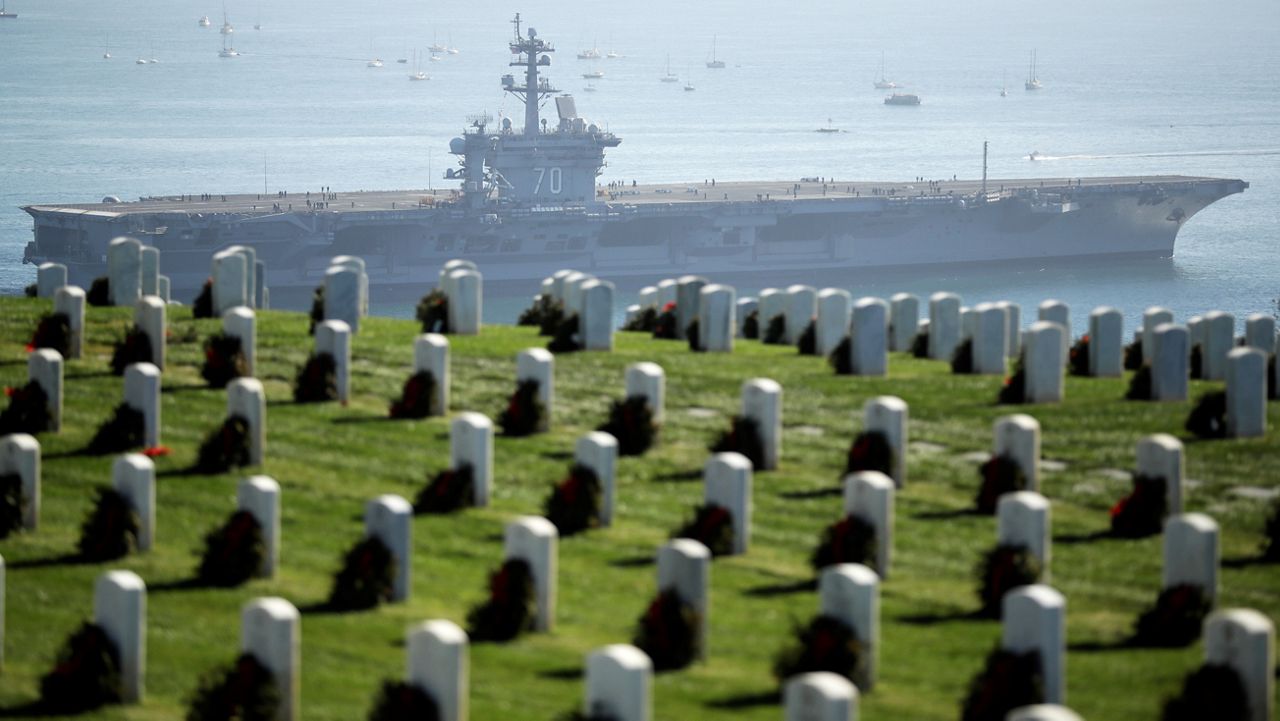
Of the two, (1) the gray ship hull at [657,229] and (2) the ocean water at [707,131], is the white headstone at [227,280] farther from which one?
(2) the ocean water at [707,131]

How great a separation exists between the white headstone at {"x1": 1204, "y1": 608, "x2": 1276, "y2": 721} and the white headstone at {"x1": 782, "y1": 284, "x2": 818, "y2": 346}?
376 inches

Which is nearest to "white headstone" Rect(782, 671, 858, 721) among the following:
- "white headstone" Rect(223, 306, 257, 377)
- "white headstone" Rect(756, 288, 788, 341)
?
"white headstone" Rect(223, 306, 257, 377)

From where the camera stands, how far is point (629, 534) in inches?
400

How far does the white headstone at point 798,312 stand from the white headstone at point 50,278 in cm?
624

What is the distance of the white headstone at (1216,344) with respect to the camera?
14672mm

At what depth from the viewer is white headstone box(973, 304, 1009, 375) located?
14703 millimetres

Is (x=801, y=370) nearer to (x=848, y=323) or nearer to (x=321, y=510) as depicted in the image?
(x=848, y=323)

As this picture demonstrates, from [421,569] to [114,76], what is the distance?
151139mm

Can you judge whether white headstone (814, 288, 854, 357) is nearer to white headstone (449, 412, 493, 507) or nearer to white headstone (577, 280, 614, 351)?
white headstone (577, 280, 614, 351)

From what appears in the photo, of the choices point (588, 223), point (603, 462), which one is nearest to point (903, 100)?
point (588, 223)

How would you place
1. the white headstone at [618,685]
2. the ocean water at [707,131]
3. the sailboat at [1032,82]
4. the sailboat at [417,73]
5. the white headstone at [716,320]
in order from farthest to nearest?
the sailboat at [417,73] → the sailboat at [1032,82] → the ocean water at [707,131] → the white headstone at [716,320] → the white headstone at [618,685]

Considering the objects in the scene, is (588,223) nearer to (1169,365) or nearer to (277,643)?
(1169,365)

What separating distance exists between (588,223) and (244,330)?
4548 cm

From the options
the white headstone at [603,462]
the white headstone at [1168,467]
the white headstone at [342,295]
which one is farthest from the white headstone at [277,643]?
the white headstone at [342,295]
